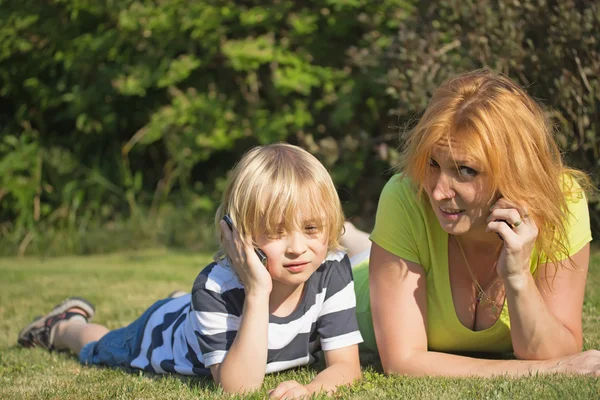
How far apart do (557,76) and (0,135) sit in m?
7.04

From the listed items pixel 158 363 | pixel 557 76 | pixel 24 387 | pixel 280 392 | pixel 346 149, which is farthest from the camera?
pixel 346 149

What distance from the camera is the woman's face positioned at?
9.81ft

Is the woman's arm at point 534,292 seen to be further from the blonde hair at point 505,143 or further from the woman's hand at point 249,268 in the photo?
the woman's hand at point 249,268

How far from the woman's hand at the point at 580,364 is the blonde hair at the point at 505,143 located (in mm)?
388

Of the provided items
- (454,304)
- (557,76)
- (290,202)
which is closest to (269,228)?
(290,202)

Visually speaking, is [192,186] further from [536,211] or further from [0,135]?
[536,211]

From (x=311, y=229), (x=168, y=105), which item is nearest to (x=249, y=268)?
(x=311, y=229)

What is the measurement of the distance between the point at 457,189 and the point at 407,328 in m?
0.65

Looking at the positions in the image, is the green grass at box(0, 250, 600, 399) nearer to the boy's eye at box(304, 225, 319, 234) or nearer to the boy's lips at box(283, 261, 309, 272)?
the boy's lips at box(283, 261, 309, 272)

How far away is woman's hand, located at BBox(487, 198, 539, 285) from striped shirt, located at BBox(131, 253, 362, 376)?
0.75 meters

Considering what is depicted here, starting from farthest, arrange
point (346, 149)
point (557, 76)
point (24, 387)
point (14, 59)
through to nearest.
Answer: point (14, 59), point (346, 149), point (557, 76), point (24, 387)

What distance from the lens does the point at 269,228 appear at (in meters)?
3.07

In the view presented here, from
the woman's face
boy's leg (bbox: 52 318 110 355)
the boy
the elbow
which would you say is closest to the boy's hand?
the boy

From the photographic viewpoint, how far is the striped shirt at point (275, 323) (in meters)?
3.25
